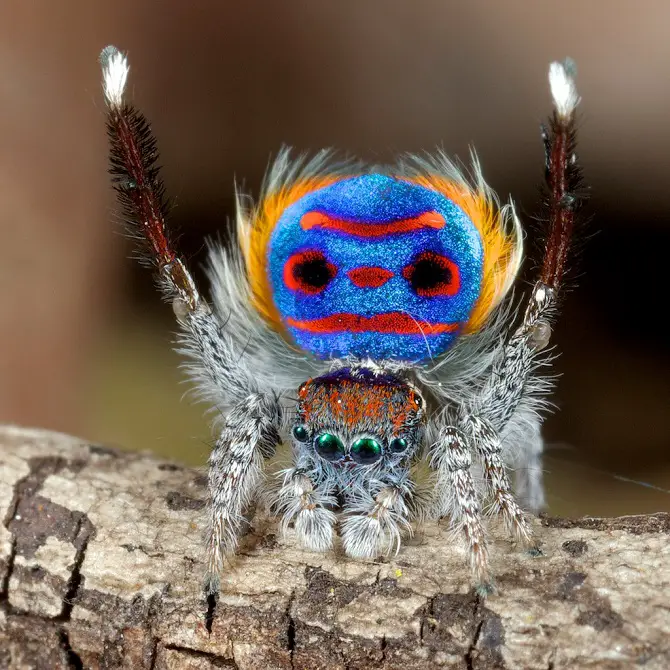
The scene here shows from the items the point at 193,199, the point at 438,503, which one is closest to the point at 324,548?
the point at 438,503

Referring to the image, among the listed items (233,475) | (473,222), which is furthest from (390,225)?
(233,475)

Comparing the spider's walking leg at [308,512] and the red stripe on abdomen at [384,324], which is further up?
the red stripe on abdomen at [384,324]

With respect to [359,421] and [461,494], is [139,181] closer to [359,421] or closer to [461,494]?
[359,421]

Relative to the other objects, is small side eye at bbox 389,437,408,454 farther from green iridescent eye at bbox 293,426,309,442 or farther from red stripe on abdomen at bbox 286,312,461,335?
red stripe on abdomen at bbox 286,312,461,335

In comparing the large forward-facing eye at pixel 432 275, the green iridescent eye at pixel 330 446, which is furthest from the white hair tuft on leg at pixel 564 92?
the green iridescent eye at pixel 330 446

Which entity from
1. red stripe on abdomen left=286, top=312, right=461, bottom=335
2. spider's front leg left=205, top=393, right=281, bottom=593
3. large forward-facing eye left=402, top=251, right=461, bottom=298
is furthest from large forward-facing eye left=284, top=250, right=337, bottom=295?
spider's front leg left=205, top=393, right=281, bottom=593

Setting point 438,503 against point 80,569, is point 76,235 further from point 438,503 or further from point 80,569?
point 438,503

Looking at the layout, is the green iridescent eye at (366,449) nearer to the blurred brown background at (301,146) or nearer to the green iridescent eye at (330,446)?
the green iridescent eye at (330,446)
